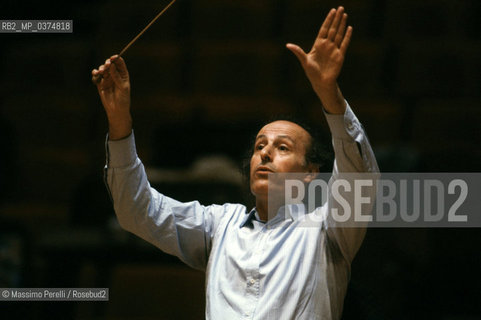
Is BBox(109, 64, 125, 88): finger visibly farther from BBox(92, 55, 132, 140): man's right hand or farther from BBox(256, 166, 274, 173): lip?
BBox(256, 166, 274, 173): lip

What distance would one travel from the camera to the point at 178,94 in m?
1.80

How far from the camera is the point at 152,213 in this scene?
110 cm

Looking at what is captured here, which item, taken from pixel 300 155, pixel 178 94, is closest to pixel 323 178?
pixel 300 155

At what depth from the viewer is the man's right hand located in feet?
3.53

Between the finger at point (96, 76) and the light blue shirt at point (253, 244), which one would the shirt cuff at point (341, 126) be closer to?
the light blue shirt at point (253, 244)

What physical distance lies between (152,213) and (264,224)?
0.20 m

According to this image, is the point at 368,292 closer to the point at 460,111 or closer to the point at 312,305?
the point at 312,305

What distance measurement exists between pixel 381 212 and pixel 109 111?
0.59m

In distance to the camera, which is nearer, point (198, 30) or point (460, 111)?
point (460, 111)

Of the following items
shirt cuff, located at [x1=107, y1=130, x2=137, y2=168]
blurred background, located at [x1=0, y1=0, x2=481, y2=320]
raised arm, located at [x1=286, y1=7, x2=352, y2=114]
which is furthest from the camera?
blurred background, located at [x1=0, y1=0, x2=481, y2=320]

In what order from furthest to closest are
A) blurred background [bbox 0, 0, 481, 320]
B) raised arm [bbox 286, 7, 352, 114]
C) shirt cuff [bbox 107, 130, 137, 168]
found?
blurred background [bbox 0, 0, 481, 320], shirt cuff [bbox 107, 130, 137, 168], raised arm [bbox 286, 7, 352, 114]

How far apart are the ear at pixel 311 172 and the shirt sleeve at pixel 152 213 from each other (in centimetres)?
17

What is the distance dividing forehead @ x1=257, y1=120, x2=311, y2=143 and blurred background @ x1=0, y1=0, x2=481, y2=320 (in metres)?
0.27

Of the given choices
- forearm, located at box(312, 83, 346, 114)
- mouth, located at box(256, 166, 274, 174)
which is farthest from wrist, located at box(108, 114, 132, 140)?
forearm, located at box(312, 83, 346, 114)
